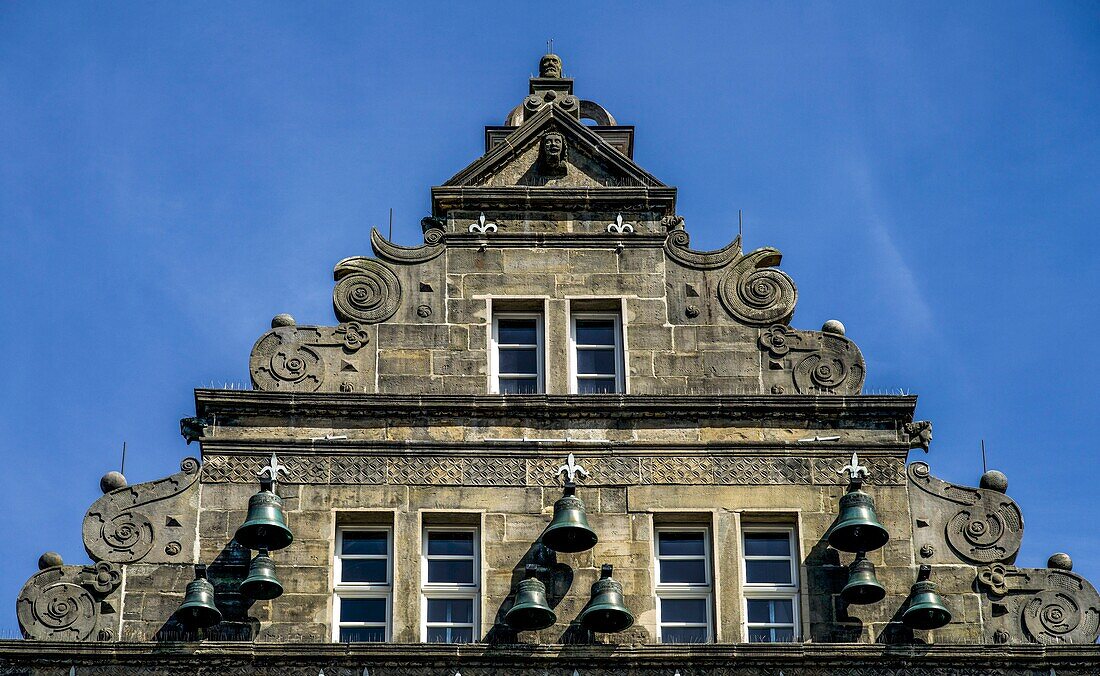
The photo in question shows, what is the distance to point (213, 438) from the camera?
35906 mm

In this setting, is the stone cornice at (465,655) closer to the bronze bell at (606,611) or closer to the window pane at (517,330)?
the bronze bell at (606,611)

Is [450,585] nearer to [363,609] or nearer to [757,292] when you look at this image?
[363,609]

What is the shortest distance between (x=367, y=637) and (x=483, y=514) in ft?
7.53

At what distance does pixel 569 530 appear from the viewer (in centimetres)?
3469

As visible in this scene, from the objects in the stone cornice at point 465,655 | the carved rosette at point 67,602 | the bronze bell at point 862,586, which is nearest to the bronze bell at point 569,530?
the stone cornice at point 465,655

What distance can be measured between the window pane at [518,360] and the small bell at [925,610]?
6269 mm

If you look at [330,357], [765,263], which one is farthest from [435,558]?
[765,263]

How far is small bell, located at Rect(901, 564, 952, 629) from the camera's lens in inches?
1350

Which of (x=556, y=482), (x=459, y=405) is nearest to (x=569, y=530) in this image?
(x=556, y=482)

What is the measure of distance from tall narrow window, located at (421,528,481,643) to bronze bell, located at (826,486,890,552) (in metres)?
4.80

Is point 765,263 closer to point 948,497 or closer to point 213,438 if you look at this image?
point 948,497

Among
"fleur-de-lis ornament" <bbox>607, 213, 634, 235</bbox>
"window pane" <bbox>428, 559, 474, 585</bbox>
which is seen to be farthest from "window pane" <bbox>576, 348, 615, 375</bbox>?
"window pane" <bbox>428, 559, 474, 585</bbox>

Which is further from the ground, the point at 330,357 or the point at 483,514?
the point at 330,357

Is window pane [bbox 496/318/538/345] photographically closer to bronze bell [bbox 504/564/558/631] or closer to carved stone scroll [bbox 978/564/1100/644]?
bronze bell [bbox 504/564/558/631]
